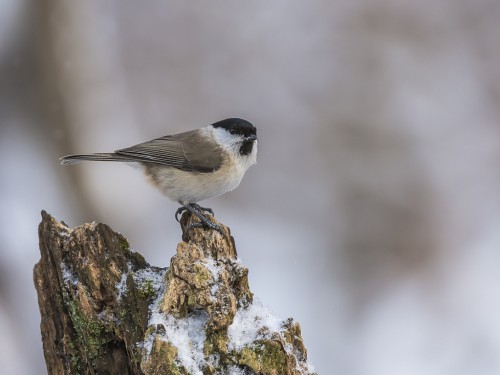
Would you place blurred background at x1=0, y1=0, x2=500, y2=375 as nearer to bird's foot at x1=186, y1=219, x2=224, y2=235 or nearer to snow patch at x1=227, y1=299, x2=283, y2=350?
bird's foot at x1=186, y1=219, x2=224, y2=235

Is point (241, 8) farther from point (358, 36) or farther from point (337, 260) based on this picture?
point (337, 260)

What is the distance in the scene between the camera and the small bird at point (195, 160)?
436 cm

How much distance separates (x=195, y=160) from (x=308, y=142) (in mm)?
3938

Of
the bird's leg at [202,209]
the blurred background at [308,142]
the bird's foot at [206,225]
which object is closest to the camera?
the bird's foot at [206,225]

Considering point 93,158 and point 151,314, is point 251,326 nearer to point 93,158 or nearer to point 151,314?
point 151,314

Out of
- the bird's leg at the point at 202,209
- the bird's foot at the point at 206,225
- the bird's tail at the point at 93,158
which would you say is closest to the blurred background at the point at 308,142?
the bird's leg at the point at 202,209

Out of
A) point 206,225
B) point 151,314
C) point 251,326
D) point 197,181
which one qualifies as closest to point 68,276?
point 151,314

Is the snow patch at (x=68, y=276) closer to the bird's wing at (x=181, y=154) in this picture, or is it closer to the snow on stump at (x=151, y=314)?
the snow on stump at (x=151, y=314)

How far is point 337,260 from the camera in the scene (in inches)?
291

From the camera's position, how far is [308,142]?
8.15 m

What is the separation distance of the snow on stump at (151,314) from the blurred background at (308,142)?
140 inches

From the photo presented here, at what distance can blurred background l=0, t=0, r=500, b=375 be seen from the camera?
22.6 feet

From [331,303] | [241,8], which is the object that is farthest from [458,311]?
[241,8]

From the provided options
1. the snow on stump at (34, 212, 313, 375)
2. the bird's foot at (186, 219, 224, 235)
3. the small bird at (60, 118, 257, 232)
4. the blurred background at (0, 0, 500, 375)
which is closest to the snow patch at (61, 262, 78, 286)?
the snow on stump at (34, 212, 313, 375)
